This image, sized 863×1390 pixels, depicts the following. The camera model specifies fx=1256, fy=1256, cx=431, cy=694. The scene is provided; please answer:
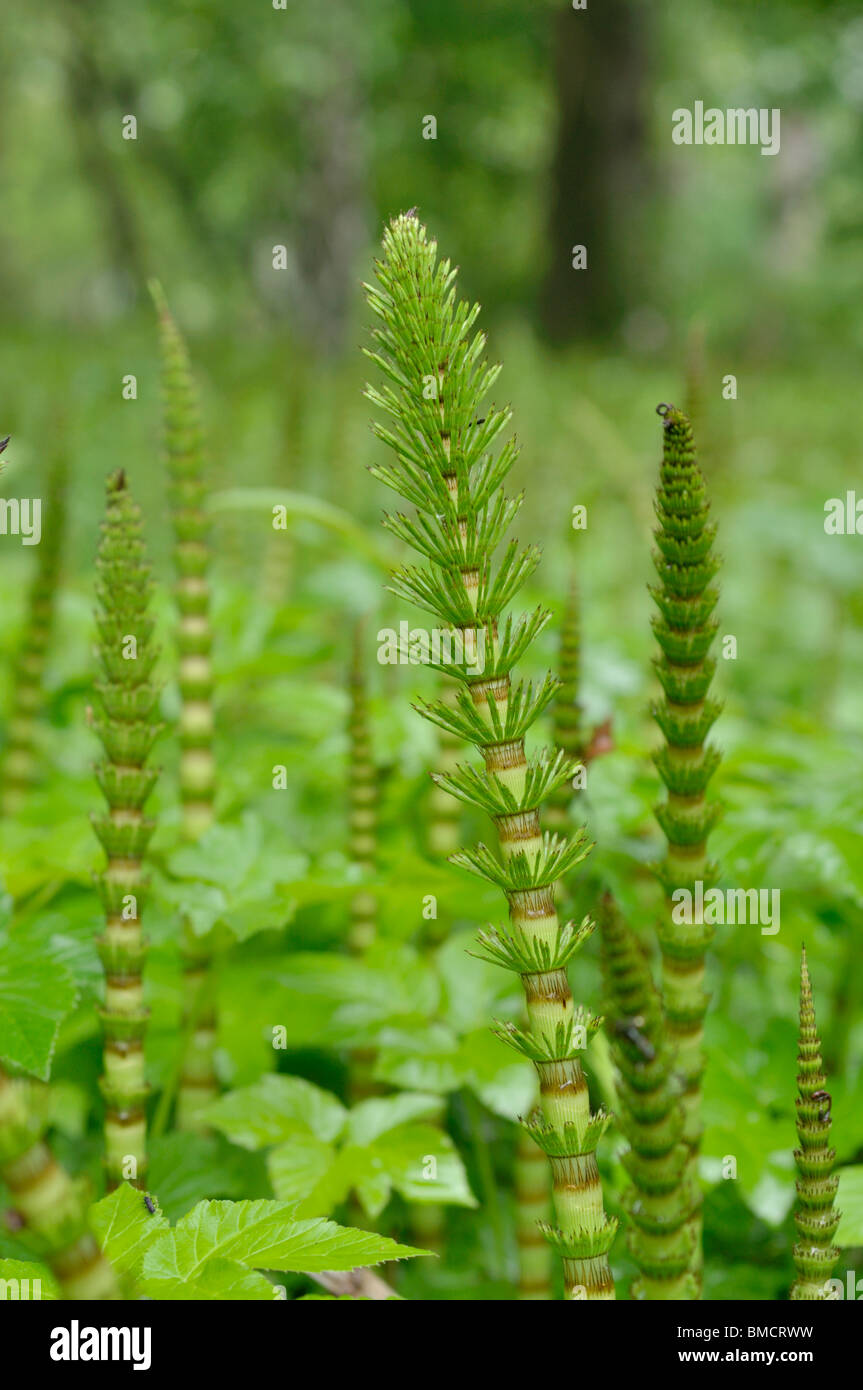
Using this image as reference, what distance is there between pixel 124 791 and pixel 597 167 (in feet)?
A: 36.1

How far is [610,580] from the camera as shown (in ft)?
13.5

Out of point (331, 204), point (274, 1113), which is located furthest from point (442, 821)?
point (331, 204)

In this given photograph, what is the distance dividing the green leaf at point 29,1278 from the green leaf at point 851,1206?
64 cm

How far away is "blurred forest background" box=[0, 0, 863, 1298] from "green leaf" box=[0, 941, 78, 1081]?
0.35 meters

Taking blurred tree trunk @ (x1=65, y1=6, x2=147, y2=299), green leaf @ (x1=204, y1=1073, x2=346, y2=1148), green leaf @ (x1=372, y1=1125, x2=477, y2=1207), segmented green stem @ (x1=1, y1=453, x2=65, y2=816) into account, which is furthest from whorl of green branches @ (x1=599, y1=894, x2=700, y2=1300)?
blurred tree trunk @ (x1=65, y1=6, x2=147, y2=299)

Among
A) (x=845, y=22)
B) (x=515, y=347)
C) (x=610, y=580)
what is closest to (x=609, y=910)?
(x=610, y=580)

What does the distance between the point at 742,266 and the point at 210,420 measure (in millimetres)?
14624

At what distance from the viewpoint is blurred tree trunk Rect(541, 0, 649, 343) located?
10.8 m

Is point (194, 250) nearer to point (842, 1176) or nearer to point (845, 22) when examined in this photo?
point (845, 22)

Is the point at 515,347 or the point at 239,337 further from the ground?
the point at 239,337

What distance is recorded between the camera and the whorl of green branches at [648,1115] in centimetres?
100

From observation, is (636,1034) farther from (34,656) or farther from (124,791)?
(34,656)

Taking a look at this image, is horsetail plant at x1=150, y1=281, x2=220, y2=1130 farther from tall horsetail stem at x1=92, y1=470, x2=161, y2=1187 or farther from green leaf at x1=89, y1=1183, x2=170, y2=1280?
green leaf at x1=89, y1=1183, x2=170, y2=1280

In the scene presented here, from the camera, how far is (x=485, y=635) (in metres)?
0.80
